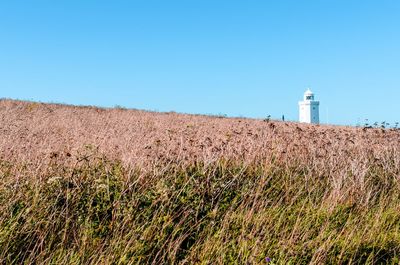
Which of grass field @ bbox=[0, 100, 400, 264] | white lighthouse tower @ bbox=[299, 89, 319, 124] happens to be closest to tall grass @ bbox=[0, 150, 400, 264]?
grass field @ bbox=[0, 100, 400, 264]

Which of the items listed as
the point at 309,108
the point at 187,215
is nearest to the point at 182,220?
the point at 187,215

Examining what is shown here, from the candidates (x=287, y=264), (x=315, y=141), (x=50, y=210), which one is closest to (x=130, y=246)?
(x=50, y=210)

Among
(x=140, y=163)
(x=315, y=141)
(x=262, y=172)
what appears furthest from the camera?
(x=315, y=141)

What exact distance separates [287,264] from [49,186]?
3.16 meters

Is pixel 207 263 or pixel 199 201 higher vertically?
pixel 199 201

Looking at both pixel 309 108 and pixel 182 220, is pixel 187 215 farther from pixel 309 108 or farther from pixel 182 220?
pixel 309 108

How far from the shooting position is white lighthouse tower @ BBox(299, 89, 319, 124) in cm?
11662

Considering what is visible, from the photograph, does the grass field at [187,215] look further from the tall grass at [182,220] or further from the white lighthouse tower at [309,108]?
the white lighthouse tower at [309,108]

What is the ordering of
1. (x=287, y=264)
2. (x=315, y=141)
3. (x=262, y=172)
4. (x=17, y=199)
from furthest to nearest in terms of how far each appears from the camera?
(x=315, y=141), (x=262, y=172), (x=17, y=199), (x=287, y=264)

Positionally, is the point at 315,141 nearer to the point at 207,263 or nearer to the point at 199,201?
the point at 199,201

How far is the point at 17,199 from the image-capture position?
4906mm

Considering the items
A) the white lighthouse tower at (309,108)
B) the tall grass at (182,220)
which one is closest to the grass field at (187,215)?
the tall grass at (182,220)

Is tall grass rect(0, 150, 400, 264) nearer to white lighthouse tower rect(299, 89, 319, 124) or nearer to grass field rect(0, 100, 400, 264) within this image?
grass field rect(0, 100, 400, 264)

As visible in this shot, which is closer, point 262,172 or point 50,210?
point 50,210
